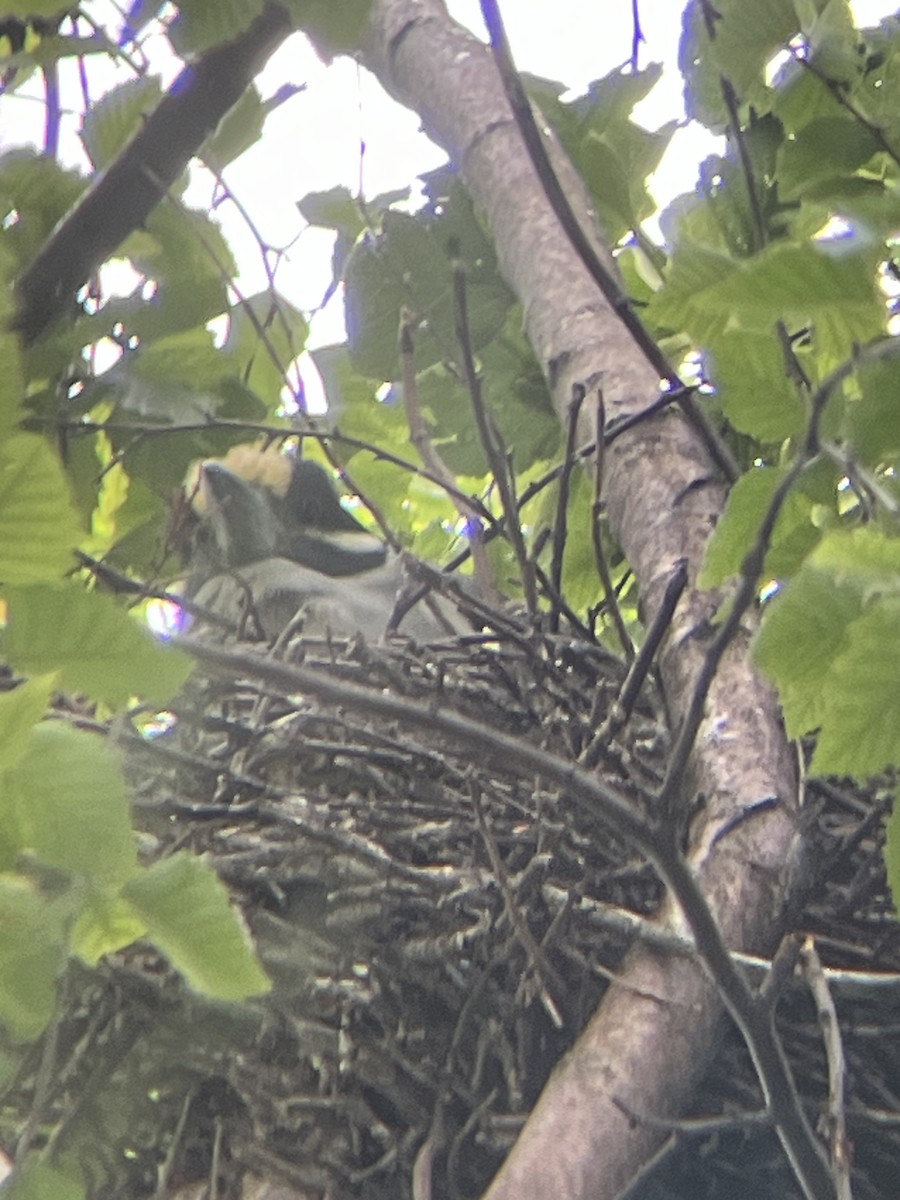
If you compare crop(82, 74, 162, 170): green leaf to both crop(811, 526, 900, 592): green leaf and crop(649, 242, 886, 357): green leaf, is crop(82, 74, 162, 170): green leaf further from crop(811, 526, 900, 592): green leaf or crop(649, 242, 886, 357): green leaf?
crop(811, 526, 900, 592): green leaf

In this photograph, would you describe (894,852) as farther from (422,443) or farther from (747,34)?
(422,443)

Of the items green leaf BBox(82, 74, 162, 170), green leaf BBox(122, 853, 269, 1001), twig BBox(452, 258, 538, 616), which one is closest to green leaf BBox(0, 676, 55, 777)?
green leaf BBox(122, 853, 269, 1001)

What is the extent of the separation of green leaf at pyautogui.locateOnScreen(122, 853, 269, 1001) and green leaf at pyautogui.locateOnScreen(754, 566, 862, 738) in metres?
0.21

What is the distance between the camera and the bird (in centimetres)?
157

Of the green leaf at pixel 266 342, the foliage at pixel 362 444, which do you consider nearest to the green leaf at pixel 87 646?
the foliage at pixel 362 444

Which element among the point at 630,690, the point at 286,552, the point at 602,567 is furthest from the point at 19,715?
the point at 286,552

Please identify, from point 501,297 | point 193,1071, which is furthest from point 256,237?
point 193,1071

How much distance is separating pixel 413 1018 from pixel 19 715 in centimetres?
50

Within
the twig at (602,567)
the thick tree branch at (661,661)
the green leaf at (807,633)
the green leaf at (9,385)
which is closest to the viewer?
the green leaf at (9,385)

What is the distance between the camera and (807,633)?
19.7 inches

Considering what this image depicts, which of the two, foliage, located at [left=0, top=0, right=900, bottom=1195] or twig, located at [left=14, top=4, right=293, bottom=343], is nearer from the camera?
foliage, located at [left=0, top=0, right=900, bottom=1195]

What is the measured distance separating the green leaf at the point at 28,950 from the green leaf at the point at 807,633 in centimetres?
26

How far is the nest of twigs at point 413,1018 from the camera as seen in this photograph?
81 centimetres

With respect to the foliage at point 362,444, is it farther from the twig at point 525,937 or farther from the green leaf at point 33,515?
the twig at point 525,937
